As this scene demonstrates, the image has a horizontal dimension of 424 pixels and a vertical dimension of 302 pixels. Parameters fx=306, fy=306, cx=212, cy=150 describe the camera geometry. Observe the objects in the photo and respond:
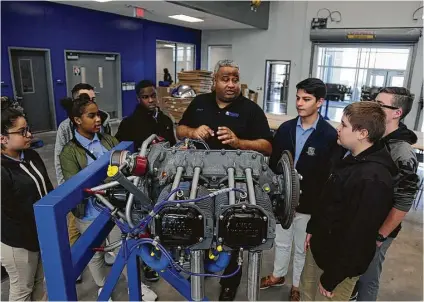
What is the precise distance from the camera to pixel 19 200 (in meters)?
1.62

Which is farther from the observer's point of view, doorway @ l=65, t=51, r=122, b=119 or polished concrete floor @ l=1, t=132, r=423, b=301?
doorway @ l=65, t=51, r=122, b=119

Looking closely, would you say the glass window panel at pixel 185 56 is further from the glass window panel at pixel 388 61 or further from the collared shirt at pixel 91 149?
the collared shirt at pixel 91 149

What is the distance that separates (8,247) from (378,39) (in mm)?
7851

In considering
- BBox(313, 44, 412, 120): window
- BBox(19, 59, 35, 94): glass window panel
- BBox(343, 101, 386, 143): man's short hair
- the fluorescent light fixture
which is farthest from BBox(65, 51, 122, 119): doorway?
BBox(343, 101, 386, 143): man's short hair

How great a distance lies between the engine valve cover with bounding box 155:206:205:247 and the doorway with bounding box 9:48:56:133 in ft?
19.6

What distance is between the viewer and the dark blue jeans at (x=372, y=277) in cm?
167

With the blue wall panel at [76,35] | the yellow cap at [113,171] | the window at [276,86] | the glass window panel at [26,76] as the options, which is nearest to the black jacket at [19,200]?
the yellow cap at [113,171]

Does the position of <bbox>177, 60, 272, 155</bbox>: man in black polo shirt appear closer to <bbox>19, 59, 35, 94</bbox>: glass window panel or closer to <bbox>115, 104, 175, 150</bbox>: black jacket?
<bbox>115, 104, 175, 150</bbox>: black jacket

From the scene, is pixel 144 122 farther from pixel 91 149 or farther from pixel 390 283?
pixel 390 283

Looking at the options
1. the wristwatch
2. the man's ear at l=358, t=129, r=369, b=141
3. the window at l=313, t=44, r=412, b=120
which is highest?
the window at l=313, t=44, r=412, b=120

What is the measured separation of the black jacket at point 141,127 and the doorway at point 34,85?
4404 millimetres

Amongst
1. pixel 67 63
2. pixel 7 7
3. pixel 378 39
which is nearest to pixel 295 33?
pixel 378 39

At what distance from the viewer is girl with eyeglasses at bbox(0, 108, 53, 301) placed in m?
1.60

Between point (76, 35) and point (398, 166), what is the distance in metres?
6.81
